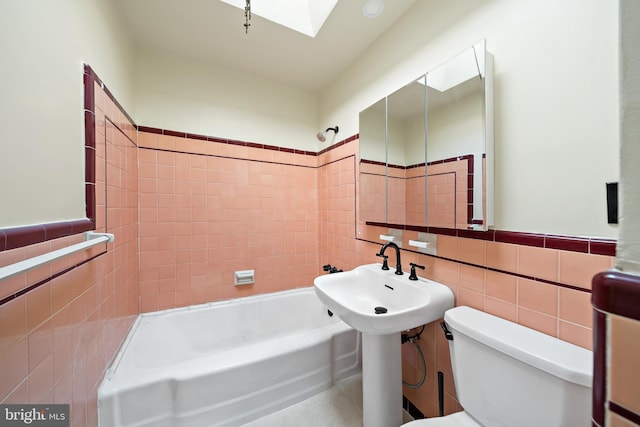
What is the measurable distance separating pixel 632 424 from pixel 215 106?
7.83ft

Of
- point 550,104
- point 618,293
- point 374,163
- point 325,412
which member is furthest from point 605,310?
point 325,412

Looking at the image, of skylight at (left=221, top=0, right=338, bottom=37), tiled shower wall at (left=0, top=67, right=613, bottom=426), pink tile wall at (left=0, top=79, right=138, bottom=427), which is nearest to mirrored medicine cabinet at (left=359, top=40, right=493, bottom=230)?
tiled shower wall at (left=0, top=67, right=613, bottom=426)

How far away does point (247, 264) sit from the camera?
2.13 metres

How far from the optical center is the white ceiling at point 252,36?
1.42 m

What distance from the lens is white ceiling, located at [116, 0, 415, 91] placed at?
1424 millimetres

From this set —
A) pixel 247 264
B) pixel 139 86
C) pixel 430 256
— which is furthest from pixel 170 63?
pixel 430 256

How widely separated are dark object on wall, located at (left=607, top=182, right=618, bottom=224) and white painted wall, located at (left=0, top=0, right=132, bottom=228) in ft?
5.49

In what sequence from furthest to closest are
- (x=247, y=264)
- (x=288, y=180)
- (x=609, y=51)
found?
(x=288, y=180) < (x=247, y=264) < (x=609, y=51)

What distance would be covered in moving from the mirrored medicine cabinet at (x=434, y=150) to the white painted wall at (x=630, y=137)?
2.53ft

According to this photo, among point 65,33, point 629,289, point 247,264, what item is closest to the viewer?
point 629,289

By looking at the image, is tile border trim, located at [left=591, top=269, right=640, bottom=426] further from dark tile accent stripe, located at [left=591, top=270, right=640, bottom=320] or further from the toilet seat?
the toilet seat

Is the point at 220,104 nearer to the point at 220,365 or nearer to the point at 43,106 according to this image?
the point at 43,106

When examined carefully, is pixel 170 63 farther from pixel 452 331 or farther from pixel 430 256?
pixel 452 331

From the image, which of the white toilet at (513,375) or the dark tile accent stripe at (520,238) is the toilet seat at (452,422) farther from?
the dark tile accent stripe at (520,238)
